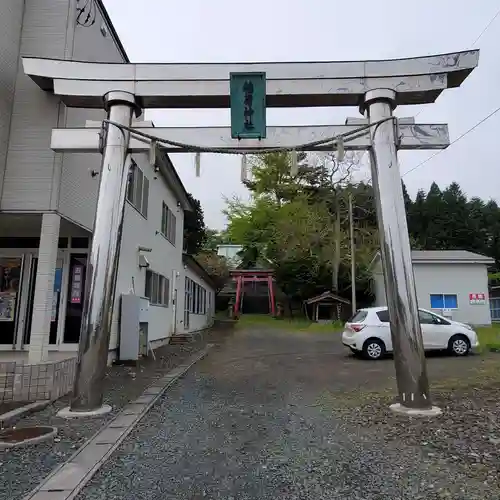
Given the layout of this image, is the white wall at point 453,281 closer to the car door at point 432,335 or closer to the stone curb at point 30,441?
the car door at point 432,335

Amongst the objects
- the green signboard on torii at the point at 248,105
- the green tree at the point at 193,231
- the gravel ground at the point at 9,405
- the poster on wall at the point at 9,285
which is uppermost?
the green tree at the point at 193,231

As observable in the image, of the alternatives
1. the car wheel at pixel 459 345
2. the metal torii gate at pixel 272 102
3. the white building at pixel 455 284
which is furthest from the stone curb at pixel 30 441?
the white building at pixel 455 284

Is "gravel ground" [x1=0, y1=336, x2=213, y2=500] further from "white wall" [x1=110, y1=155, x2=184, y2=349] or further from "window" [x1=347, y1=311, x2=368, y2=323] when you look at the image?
"window" [x1=347, y1=311, x2=368, y2=323]

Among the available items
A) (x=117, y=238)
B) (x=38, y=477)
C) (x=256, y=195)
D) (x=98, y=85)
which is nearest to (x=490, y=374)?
(x=117, y=238)

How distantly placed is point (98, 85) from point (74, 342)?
5146 millimetres

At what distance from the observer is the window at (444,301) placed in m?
24.3

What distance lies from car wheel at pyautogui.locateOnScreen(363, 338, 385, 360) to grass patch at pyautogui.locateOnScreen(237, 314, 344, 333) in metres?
12.2

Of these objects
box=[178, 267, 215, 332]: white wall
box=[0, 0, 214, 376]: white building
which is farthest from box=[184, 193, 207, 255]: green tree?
box=[0, 0, 214, 376]: white building

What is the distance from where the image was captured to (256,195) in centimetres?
3722

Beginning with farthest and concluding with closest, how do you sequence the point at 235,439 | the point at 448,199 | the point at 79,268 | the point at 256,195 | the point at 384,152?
the point at 448,199
the point at 256,195
the point at 79,268
the point at 384,152
the point at 235,439

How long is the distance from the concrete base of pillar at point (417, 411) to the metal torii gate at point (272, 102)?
0.99m

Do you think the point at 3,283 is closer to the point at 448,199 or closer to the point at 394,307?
the point at 394,307

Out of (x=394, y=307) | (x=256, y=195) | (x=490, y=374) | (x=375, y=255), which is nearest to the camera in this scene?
(x=394, y=307)

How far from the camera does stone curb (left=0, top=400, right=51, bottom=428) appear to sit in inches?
207
